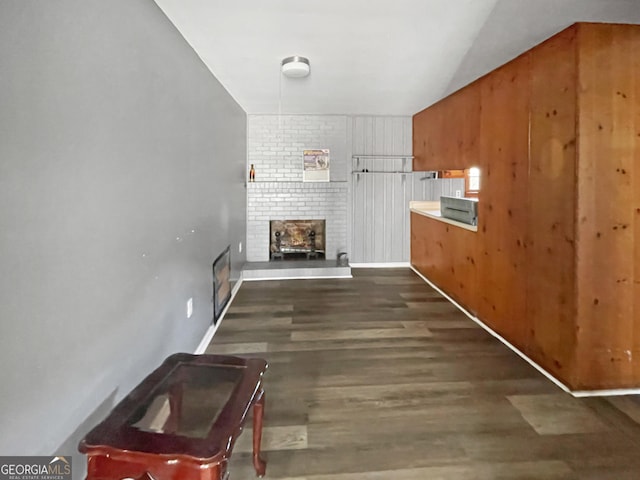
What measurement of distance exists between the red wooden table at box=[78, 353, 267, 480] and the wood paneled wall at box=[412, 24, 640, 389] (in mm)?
1991

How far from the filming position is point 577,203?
2334 millimetres

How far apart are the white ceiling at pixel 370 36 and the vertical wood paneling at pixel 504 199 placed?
0.25m

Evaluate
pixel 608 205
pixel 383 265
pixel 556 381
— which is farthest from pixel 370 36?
pixel 383 265

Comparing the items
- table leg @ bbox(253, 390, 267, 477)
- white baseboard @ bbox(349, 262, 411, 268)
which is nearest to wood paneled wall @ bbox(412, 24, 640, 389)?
table leg @ bbox(253, 390, 267, 477)

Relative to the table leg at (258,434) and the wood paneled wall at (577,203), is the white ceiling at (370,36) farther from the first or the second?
the table leg at (258,434)

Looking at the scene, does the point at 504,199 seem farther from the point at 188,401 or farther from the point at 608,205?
the point at 188,401

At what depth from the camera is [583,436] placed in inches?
79.4

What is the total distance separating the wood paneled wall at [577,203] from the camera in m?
2.32

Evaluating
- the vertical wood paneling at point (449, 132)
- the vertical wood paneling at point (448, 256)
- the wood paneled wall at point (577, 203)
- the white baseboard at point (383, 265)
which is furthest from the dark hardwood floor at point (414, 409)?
the white baseboard at point (383, 265)

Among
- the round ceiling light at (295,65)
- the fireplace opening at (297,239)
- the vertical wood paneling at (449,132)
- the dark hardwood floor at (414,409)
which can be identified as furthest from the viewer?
the fireplace opening at (297,239)

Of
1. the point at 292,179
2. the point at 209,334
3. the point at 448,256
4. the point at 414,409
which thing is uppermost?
the point at 292,179

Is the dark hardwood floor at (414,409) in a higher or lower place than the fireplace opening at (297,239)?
lower

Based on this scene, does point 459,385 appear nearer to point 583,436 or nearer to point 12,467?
point 583,436

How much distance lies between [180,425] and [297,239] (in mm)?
4687
